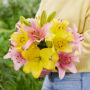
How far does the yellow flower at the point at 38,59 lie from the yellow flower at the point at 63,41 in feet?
0.11

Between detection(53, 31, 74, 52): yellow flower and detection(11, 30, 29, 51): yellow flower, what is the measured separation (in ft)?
0.41

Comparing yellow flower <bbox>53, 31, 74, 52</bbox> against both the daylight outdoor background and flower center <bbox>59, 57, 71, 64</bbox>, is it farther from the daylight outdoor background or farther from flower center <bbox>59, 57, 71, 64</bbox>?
the daylight outdoor background

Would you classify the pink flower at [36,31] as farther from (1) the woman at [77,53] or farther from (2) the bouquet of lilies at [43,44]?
(1) the woman at [77,53]

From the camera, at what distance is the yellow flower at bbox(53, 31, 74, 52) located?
120 cm

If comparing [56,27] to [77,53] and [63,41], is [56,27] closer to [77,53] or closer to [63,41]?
[63,41]

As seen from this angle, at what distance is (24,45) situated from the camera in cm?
121

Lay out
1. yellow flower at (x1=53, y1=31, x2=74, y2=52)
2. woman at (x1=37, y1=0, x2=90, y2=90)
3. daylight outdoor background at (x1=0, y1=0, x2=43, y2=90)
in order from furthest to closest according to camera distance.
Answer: daylight outdoor background at (x1=0, y1=0, x2=43, y2=90), woman at (x1=37, y1=0, x2=90, y2=90), yellow flower at (x1=53, y1=31, x2=74, y2=52)

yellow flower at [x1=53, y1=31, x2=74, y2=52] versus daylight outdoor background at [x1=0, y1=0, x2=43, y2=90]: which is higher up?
yellow flower at [x1=53, y1=31, x2=74, y2=52]

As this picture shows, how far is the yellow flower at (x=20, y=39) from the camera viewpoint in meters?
1.23

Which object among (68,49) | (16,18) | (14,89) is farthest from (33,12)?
(68,49)

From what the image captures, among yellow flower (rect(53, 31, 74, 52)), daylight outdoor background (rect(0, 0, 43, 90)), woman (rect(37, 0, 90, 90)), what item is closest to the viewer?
yellow flower (rect(53, 31, 74, 52))

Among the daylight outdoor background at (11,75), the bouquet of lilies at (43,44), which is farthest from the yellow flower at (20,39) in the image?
the daylight outdoor background at (11,75)

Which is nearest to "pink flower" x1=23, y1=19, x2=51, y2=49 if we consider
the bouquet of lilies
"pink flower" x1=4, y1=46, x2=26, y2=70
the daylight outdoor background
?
the bouquet of lilies

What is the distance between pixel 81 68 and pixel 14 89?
159 cm
